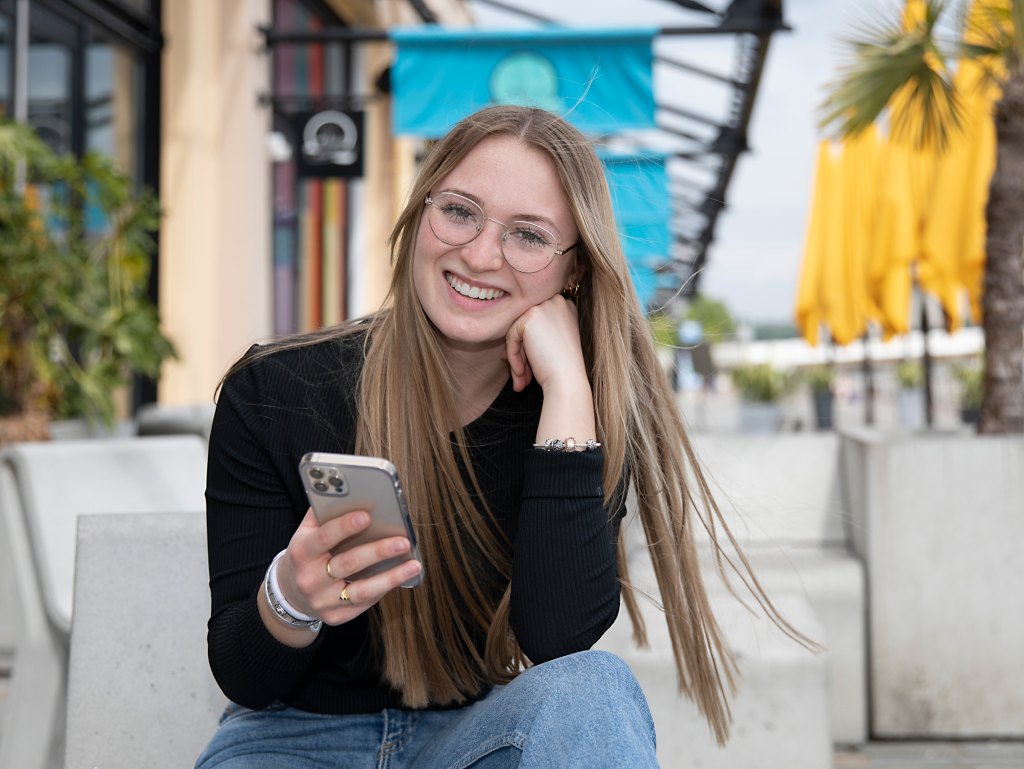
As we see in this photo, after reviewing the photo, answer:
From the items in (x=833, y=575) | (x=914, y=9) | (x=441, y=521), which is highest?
(x=914, y=9)

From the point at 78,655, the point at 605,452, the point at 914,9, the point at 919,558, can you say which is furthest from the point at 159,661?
the point at 914,9

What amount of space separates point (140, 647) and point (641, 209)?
4.12 m

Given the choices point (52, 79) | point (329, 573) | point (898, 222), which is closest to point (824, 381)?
point (898, 222)

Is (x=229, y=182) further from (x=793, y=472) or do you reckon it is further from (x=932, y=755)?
(x=932, y=755)

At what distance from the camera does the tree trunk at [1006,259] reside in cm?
375

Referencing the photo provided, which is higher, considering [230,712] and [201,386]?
[201,386]

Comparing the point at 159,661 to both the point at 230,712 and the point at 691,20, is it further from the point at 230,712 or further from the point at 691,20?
the point at 691,20

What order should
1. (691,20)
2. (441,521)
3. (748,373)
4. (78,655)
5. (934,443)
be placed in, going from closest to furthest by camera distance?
(441,521) < (78,655) < (934,443) < (691,20) < (748,373)

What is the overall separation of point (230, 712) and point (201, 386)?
18.6ft

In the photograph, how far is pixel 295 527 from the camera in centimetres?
148

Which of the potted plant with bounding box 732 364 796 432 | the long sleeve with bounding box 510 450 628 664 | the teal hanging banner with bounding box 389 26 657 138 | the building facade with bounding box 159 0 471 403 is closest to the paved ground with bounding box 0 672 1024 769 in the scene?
the long sleeve with bounding box 510 450 628 664

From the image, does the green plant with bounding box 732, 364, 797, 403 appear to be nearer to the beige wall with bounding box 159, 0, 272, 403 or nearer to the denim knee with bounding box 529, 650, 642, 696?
the beige wall with bounding box 159, 0, 272, 403

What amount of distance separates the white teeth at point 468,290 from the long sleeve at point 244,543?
374 mm

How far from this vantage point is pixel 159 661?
1708 mm
